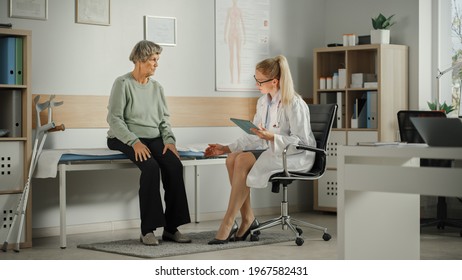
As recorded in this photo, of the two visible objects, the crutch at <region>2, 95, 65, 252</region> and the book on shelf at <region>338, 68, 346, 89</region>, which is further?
the book on shelf at <region>338, 68, 346, 89</region>

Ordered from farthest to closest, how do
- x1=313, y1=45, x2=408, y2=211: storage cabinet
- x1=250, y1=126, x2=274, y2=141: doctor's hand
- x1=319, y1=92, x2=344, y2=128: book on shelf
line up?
x1=319, y1=92, x2=344, y2=128: book on shelf
x1=313, y1=45, x2=408, y2=211: storage cabinet
x1=250, y1=126, x2=274, y2=141: doctor's hand

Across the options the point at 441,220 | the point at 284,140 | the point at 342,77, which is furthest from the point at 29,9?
the point at 441,220

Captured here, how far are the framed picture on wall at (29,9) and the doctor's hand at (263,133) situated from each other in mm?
1743

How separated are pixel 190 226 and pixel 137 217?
40cm

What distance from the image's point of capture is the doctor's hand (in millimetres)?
4938

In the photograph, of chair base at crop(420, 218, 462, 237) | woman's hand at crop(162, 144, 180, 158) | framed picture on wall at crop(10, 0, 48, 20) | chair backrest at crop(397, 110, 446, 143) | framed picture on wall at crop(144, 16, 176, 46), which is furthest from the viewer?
framed picture on wall at crop(144, 16, 176, 46)

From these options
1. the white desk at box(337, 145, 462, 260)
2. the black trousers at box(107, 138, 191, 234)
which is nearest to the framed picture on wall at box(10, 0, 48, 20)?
the black trousers at box(107, 138, 191, 234)

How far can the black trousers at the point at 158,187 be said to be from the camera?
16.7ft

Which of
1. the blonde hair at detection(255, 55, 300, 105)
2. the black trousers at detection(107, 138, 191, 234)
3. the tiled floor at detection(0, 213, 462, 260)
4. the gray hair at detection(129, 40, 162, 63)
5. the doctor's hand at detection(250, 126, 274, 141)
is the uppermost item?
the gray hair at detection(129, 40, 162, 63)

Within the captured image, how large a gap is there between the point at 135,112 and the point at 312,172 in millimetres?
1197

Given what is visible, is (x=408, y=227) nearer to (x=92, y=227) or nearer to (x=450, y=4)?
(x=92, y=227)

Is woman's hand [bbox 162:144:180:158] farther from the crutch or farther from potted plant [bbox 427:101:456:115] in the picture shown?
potted plant [bbox 427:101:456:115]

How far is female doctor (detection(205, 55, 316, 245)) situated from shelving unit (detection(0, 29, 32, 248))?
3.79 feet

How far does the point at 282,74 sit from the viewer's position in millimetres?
5160
